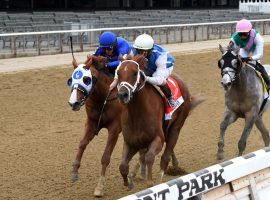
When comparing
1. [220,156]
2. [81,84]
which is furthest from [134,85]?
[220,156]

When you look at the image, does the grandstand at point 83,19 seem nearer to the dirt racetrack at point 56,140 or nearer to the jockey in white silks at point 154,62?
the dirt racetrack at point 56,140

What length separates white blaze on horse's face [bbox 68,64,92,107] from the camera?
5239mm

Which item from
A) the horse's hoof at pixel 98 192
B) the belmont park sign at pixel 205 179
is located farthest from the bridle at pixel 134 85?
the horse's hoof at pixel 98 192

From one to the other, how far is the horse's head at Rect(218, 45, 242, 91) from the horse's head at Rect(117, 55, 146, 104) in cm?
181

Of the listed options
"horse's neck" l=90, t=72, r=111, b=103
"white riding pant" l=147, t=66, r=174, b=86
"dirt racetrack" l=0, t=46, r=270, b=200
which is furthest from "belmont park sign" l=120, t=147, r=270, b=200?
"horse's neck" l=90, t=72, r=111, b=103

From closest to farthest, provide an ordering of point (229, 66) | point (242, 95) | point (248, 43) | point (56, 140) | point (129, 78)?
point (129, 78) → point (229, 66) → point (242, 95) → point (248, 43) → point (56, 140)

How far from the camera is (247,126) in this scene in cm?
671

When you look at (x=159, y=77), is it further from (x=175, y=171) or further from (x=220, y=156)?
(x=220, y=156)

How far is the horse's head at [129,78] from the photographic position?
181 inches

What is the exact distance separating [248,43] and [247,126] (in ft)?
3.90

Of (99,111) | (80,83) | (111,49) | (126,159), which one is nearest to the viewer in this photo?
(126,159)

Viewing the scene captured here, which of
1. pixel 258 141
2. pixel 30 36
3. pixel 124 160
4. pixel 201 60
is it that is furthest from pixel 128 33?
pixel 124 160

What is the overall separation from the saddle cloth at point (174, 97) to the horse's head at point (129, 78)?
702 mm

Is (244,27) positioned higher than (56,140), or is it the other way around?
(244,27)
